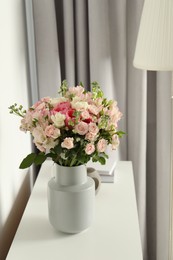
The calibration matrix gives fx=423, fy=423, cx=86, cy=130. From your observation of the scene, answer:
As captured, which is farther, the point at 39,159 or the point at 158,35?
the point at 158,35

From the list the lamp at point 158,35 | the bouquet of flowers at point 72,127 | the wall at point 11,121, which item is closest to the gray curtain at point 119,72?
the wall at point 11,121

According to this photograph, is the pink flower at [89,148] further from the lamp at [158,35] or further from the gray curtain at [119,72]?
the gray curtain at [119,72]

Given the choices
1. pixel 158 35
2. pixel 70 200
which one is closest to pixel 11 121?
pixel 70 200

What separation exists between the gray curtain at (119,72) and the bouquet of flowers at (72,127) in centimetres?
60

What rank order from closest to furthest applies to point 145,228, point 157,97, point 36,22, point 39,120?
point 39,120, point 36,22, point 157,97, point 145,228

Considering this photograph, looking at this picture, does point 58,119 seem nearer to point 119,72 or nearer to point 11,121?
point 11,121

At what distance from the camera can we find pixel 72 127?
3.55 feet

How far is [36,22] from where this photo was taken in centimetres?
169

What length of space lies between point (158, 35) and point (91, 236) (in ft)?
2.01

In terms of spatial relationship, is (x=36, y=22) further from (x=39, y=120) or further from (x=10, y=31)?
(x=39, y=120)

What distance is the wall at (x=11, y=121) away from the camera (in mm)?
1296

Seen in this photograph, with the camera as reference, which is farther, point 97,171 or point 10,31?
point 97,171

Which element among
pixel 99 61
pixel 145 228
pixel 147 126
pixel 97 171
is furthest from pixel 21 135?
pixel 145 228

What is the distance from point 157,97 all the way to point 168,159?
28 cm
